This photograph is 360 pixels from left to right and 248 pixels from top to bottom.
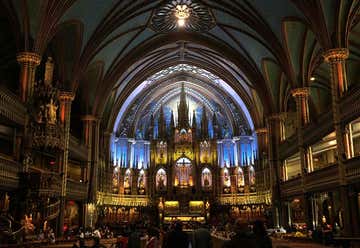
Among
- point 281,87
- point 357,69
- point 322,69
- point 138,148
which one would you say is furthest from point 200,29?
point 138,148

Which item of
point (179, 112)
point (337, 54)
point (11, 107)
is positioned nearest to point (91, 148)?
point (179, 112)

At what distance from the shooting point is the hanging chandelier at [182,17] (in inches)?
1081

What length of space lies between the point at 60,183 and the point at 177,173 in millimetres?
17585

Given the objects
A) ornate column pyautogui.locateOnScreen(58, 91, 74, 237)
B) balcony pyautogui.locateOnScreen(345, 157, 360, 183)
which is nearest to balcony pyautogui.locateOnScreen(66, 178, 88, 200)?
ornate column pyautogui.locateOnScreen(58, 91, 74, 237)

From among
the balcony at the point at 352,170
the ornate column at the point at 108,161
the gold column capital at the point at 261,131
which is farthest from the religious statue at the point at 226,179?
the balcony at the point at 352,170

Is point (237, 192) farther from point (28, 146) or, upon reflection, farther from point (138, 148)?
point (28, 146)

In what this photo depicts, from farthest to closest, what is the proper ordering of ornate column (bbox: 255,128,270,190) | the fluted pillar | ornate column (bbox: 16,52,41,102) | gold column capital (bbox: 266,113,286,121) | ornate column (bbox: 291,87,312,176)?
ornate column (bbox: 255,128,270,190)
gold column capital (bbox: 266,113,286,121)
the fluted pillar
ornate column (bbox: 291,87,312,176)
ornate column (bbox: 16,52,41,102)

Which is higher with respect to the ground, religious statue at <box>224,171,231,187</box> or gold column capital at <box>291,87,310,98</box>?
gold column capital at <box>291,87,310,98</box>

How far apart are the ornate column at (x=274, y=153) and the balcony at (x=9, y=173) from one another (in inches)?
728

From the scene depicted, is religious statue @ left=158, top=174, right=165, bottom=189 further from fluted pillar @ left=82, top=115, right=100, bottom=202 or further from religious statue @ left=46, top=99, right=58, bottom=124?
religious statue @ left=46, top=99, right=58, bottom=124

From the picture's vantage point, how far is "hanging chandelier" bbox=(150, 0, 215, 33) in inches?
1081

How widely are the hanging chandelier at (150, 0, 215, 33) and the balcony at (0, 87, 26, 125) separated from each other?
532 inches

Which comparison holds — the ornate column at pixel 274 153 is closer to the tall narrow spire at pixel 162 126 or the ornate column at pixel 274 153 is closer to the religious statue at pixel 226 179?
the religious statue at pixel 226 179

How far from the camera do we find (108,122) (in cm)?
3544
